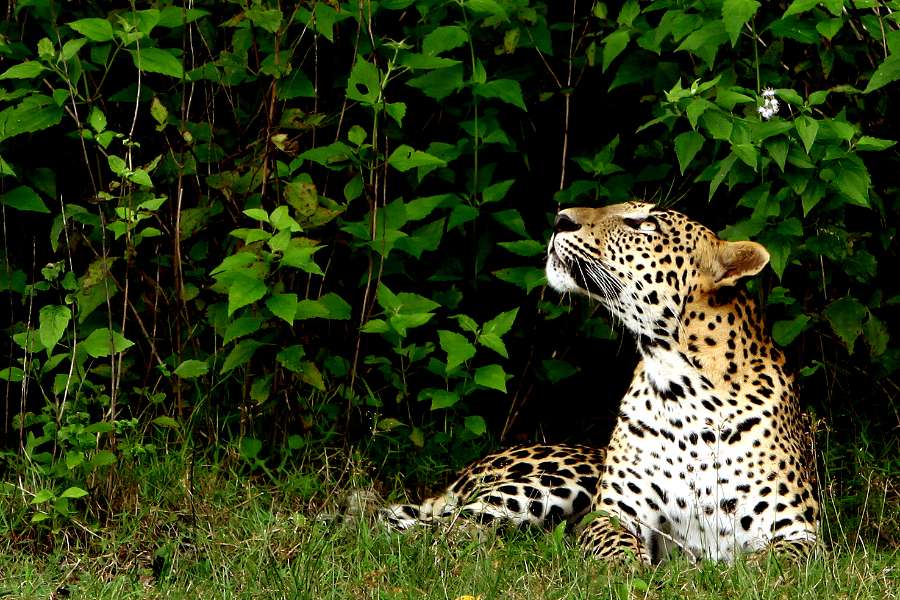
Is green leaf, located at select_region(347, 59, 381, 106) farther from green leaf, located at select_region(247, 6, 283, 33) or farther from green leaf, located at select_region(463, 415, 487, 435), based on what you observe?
green leaf, located at select_region(463, 415, 487, 435)

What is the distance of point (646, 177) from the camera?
6926 millimetres

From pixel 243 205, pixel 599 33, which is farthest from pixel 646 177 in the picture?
pixel 243 205

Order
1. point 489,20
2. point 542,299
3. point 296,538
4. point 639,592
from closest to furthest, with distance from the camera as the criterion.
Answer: point 639,592 < point 296,538 < point 489,20 < point 542,299

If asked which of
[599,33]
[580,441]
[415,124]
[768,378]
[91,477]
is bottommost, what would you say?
[580,441]

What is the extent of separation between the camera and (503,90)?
21.5ft

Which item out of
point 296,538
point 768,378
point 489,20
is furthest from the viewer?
point 489,20

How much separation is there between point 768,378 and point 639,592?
136 centimetres

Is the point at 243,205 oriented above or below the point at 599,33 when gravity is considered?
below

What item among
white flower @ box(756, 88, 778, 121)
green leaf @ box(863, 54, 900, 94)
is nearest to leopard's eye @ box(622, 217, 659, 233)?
white flower @ box(756, 88, 778, 121)

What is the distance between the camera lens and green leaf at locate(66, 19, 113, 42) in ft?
19.6

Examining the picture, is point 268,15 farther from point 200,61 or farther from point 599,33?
point 599,33

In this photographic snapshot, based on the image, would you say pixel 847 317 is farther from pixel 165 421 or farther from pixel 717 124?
pixel 165 421

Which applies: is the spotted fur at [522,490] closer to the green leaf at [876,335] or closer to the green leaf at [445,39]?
the green leaf at [876,335]

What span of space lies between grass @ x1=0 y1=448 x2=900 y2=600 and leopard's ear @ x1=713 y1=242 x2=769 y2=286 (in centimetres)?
107
